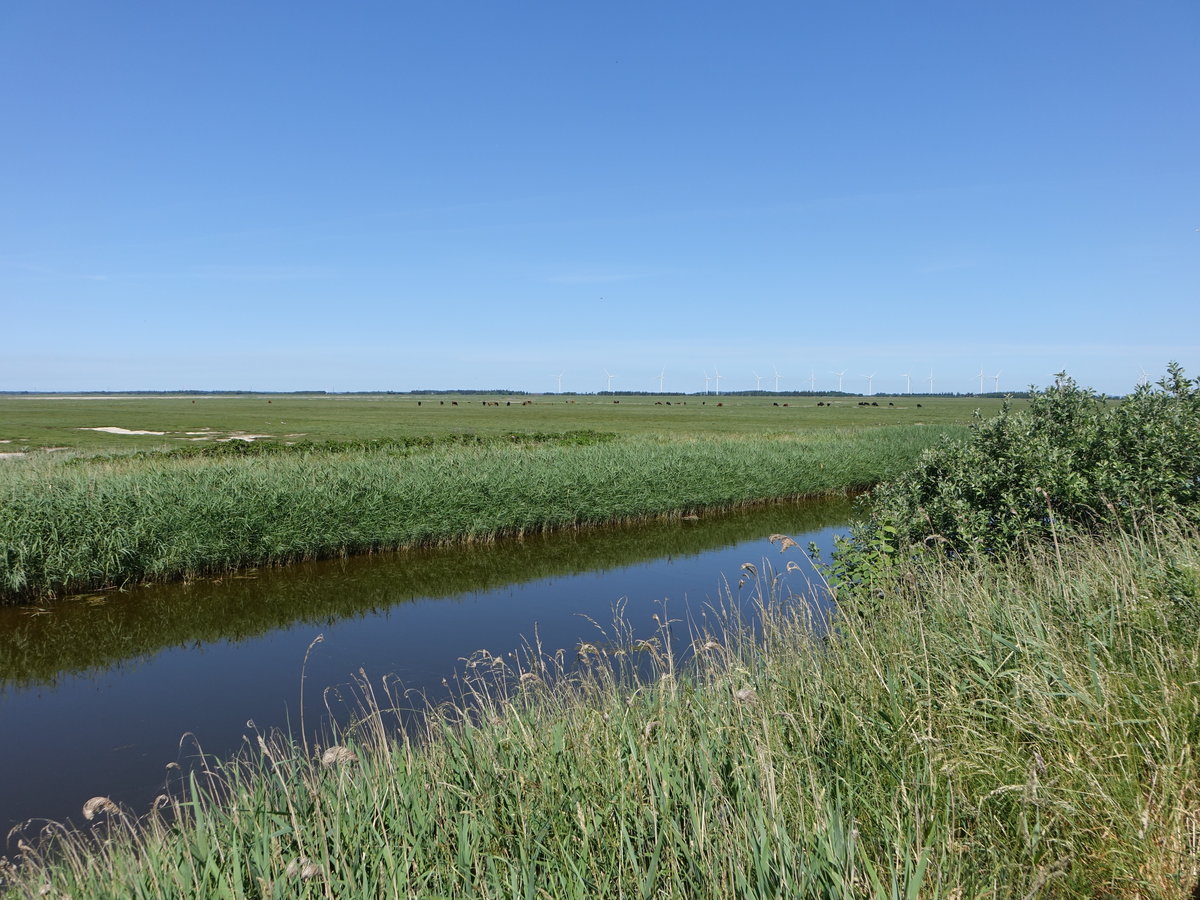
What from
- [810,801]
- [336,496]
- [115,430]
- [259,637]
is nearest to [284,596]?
[259,637]

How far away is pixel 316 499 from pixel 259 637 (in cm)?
648

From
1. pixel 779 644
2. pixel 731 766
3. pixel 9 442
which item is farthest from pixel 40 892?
pixel 9 442

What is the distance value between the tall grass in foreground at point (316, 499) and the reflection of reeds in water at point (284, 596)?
Result: 1.99 ft

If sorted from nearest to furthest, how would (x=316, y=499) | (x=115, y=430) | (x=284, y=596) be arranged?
(x=284, y=596)
(x=316, y=499)
(x=115, y=430)

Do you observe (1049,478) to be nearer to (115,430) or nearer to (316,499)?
(316,499)

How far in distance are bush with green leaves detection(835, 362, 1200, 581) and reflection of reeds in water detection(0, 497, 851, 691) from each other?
34.2 ft

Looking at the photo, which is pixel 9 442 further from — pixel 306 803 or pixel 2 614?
pixel 306 803

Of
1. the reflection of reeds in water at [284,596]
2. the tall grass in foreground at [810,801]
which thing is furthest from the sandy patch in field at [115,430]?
the tall grass in foreground at [810,801]

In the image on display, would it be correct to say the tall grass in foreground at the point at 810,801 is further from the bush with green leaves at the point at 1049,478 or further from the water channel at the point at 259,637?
the bush with green leaves at the point at 1049,478

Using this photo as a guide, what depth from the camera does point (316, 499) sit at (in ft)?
66.9

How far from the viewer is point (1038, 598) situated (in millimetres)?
6379

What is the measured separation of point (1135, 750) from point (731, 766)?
211cm

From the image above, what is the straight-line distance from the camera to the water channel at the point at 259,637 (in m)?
9.52

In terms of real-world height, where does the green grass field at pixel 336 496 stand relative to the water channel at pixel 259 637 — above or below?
above
